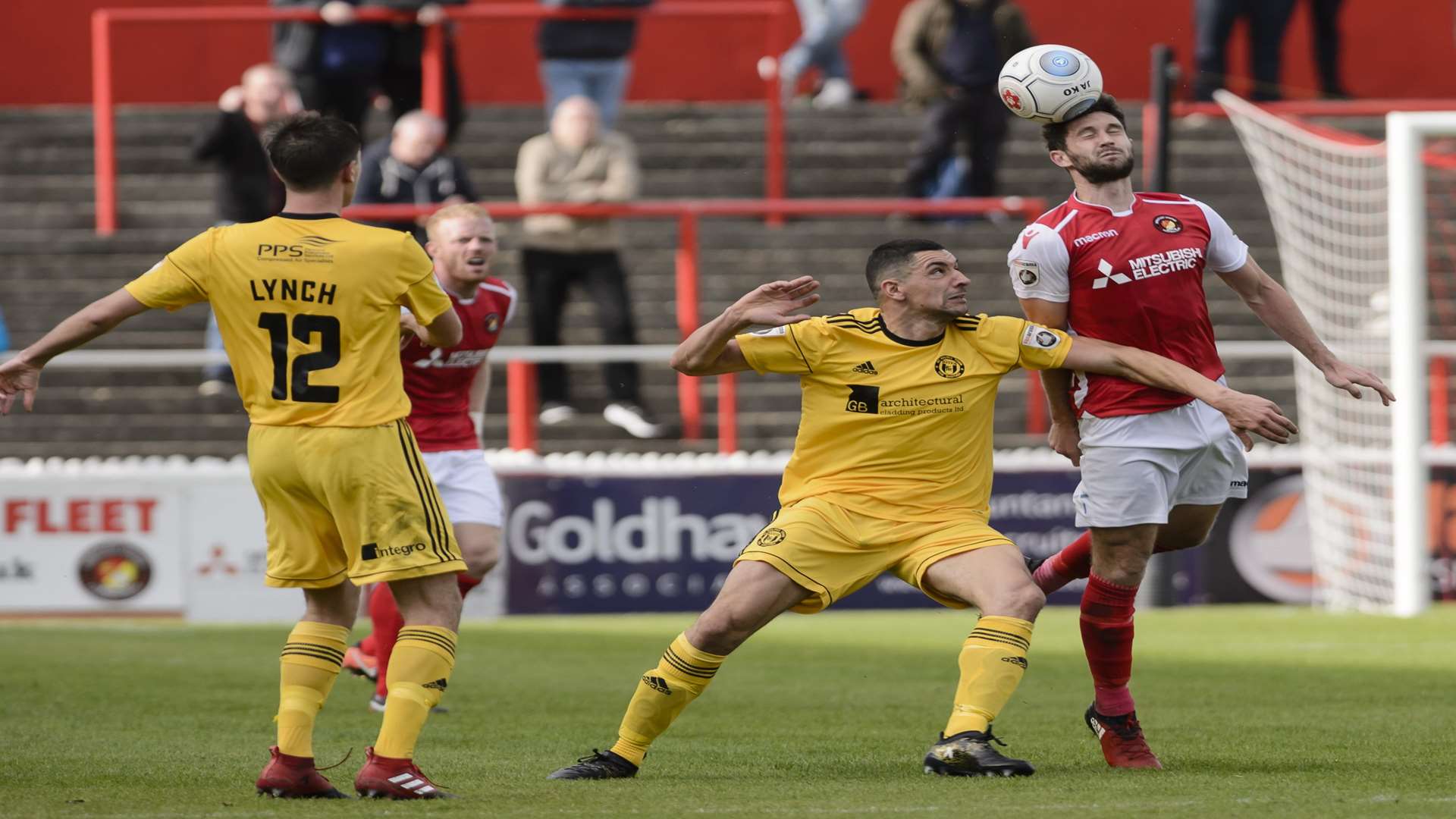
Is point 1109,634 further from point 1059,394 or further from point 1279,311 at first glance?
point 1279,311

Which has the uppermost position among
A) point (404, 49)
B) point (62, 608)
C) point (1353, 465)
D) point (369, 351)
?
point (404, 49)

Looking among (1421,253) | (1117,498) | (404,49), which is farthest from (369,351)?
(404,49)

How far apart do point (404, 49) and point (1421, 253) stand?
7.71m

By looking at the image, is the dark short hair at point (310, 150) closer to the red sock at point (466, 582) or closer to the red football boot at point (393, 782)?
the red football boot at point (393, 782)

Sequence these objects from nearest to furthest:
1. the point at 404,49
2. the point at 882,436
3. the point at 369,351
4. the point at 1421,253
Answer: the point at 369,351
the point at 882,436
the point at 1421,253
the point at 404,49

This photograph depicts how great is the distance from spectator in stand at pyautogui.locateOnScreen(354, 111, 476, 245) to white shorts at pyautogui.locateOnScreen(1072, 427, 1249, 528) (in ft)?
28.1

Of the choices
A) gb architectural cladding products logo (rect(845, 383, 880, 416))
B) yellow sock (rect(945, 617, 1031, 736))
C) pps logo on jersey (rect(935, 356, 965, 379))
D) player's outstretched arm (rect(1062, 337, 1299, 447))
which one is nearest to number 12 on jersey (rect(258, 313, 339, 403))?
gb architectural cladding products logo (rect(845, 383, 880, 416))

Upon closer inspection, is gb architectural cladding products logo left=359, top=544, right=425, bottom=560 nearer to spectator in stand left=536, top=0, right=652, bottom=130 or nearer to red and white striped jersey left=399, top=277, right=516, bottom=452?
red and white striped jersey left=399, top=277, right=516, bottom=452

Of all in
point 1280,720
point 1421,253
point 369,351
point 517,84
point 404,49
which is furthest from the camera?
point 517,84

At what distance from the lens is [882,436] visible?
6.60 m

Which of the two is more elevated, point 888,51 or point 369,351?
point 888,51

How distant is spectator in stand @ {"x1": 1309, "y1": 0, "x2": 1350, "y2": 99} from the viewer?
19500 millimetres

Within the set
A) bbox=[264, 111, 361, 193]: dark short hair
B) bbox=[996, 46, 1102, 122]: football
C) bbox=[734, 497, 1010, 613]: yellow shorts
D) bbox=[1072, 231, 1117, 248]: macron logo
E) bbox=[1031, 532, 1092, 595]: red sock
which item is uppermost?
bbox=[996, 46, 1102, 122]: football

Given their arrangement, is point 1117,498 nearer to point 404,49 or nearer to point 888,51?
point 404,49
